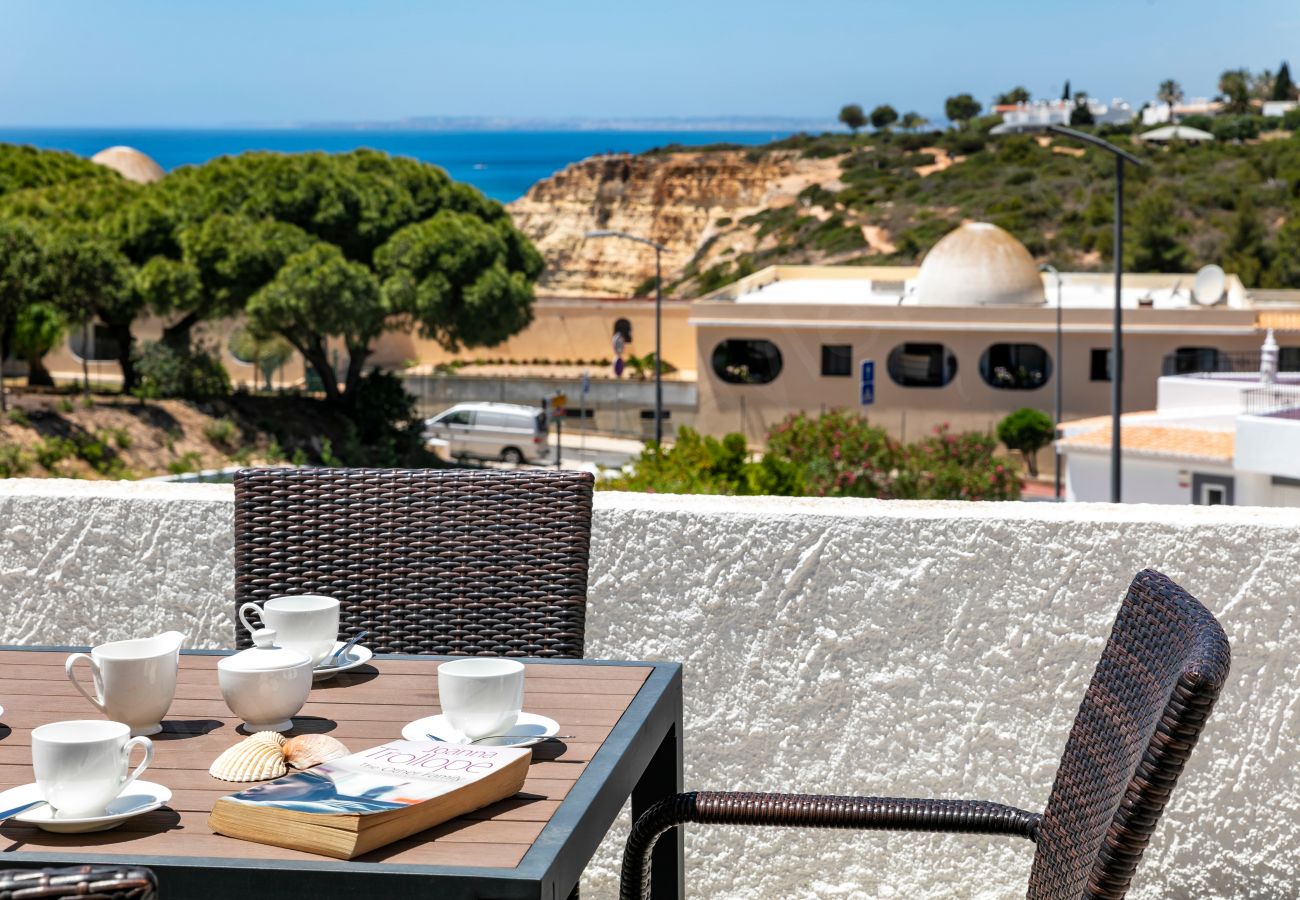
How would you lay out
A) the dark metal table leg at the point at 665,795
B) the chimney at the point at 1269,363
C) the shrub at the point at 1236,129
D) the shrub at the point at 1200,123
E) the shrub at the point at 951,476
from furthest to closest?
the shrub at the point at 1200,123, the shrub at the point at 1236,129, the chimney at the point at 1269,363, the shrub at the point at 951,476, the dark metal table leg at the point at 665,795

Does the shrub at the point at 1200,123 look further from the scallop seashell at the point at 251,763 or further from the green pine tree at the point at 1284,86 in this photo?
the scallop seashell at the point at 251,763

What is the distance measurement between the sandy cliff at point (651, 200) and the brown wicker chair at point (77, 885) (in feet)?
298

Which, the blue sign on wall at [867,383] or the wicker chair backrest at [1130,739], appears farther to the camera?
the blue sign on wall at [867,383]

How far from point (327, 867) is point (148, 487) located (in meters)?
2.33

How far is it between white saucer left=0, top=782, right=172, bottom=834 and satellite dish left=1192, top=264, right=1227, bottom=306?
40910 mm

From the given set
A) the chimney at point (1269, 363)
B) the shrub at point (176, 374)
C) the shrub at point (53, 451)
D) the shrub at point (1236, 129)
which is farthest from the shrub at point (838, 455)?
the shrub at point (1236, 129)

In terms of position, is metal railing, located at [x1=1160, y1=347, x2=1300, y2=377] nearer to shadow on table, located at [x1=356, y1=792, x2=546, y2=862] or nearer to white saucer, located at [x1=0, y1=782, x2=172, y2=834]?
shadow on table, located at [x1=356, y1=792, x2=546, y2=862]

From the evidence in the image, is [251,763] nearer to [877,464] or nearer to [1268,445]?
[877,464]

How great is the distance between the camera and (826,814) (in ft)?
7.63

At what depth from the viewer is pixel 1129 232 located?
Result: 64.2 meters

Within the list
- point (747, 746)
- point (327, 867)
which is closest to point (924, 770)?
point (747, 746)

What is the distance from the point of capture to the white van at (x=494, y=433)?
1543 inches

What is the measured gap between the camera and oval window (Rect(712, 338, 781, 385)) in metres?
42.4

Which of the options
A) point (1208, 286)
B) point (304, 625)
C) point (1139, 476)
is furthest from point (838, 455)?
point (1208, 286)
